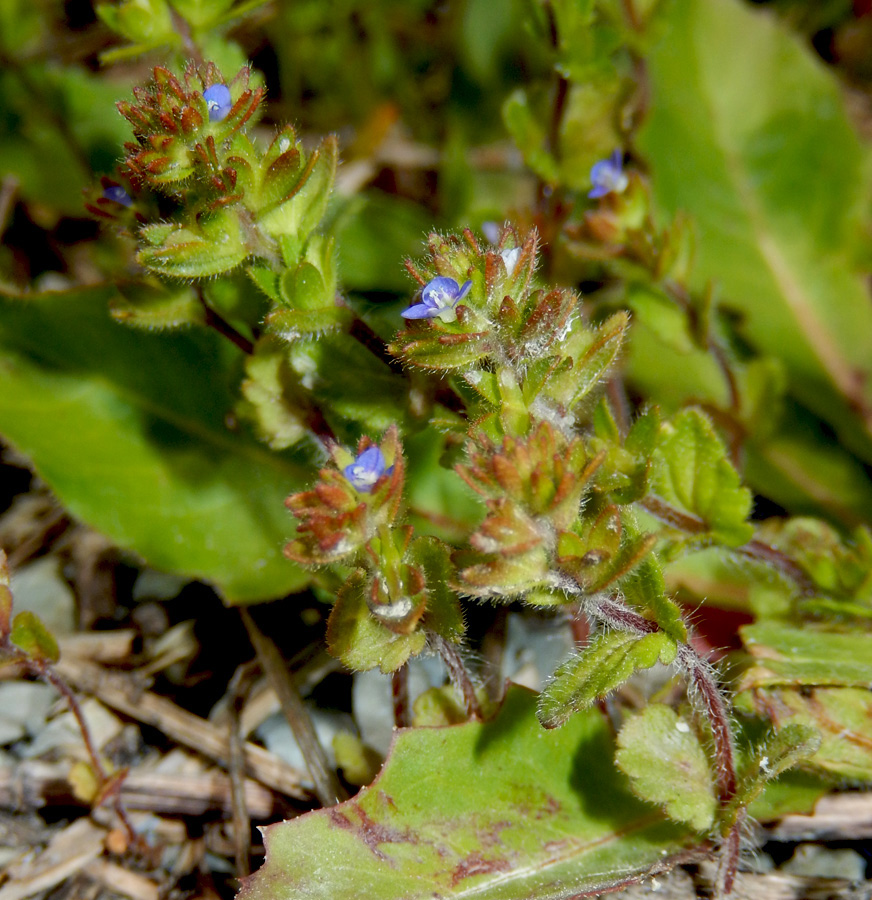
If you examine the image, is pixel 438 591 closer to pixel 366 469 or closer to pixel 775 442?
pixel 366 469

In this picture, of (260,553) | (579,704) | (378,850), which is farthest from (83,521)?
(579,704)

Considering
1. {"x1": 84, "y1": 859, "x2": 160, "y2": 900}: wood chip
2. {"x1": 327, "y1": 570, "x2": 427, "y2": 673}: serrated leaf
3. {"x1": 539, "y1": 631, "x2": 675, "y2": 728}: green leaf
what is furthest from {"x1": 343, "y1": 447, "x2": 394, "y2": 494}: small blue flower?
{"x1": 84, "y1": 859, "x2": 160, "y2": 900}: wood chip

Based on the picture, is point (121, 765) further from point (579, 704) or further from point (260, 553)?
point (579, 704)

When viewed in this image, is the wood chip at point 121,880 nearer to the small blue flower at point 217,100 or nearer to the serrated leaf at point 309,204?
the serrated leaf at point 309,204

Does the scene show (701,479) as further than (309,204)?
Yes

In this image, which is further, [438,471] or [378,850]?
[438,471]

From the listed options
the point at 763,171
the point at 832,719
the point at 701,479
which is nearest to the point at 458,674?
the point at 701,479
